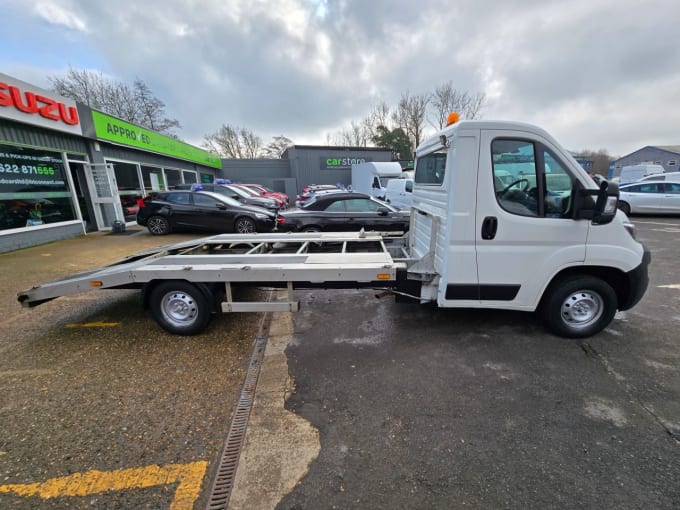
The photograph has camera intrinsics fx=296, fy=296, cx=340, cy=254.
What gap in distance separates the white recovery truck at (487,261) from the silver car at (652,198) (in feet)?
43.8

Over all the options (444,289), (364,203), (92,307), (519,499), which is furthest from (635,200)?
(92,307)

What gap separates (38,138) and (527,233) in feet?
41.6

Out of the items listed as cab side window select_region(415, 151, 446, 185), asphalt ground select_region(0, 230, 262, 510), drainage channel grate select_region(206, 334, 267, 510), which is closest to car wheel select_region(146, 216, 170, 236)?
asphalt ground select_region(0, 230, 262, 510)

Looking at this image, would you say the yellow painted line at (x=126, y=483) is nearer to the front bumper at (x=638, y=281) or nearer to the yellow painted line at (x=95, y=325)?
the yellow painted line at (x=95, y=325)

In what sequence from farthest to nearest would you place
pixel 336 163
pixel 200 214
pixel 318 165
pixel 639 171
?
1. pixel 336 163
2. pixel 318 165
3. pixel 639 171
4. pixel 200 214

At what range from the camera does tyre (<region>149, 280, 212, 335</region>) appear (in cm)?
339

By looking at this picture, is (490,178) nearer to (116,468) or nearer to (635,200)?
(116,468)

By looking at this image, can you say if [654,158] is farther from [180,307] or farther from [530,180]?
[180,307]

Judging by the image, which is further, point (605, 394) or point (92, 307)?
point (92, 307)

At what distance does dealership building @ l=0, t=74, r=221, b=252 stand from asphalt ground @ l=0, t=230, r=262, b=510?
614 centimetres

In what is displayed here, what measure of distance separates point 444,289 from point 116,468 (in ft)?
10.1

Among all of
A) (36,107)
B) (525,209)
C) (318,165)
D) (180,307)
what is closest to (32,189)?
(36,107)

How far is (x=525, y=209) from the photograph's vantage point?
3.02 m

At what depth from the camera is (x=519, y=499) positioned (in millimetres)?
1750
